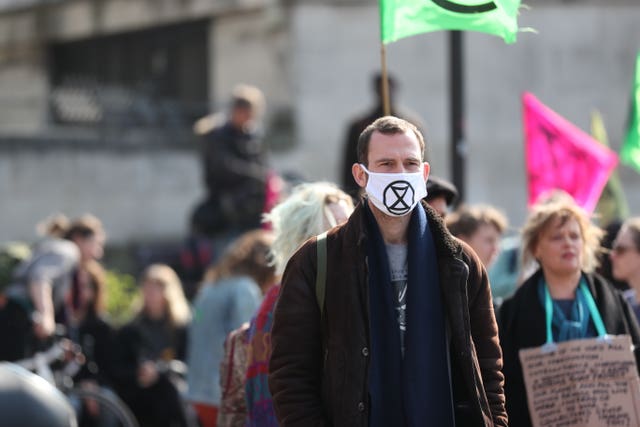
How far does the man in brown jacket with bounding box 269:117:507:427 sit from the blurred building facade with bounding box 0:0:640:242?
11.7 m

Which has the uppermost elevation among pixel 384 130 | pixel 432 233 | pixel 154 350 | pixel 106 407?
pixel 384 130

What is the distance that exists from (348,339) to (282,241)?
4.57 feet

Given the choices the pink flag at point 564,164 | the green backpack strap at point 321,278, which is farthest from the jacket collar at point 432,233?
the pink flag at point 564,164

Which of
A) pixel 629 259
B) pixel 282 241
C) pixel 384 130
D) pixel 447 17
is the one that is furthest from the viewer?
pixel 629 259

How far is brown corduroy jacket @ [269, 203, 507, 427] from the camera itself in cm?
470

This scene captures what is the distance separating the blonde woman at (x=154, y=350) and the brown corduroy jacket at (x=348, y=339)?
18.5 ft

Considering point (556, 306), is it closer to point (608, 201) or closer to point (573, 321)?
point (573, 321)

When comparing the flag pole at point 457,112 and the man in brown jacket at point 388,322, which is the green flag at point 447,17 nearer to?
the man in brown jacket at point 388,322

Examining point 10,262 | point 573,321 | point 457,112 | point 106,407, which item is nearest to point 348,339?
point 573,321

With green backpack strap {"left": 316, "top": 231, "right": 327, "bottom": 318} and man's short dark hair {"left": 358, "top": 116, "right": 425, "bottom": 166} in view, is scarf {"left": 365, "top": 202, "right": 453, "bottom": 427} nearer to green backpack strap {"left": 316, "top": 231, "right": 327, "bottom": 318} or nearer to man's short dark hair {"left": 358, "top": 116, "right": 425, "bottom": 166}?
green backpack strap {"left": 316, "top": 231, "right": 327, "bottom": 318}

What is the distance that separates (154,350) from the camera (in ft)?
34.7

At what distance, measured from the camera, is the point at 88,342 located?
33.4ft

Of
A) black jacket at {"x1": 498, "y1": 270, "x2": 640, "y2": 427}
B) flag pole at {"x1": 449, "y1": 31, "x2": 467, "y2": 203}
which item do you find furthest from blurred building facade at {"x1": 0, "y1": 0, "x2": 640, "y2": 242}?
black jacket at {"x1": 498, "y1": 270, "x2": 640, "y2": 427}

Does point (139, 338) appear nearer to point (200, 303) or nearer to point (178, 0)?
point (200, 303)
